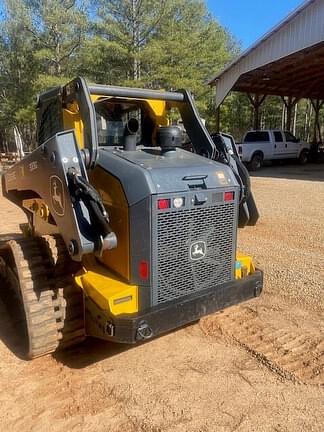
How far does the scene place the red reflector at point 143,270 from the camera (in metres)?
3.07

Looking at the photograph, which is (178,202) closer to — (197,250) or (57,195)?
(197,250)

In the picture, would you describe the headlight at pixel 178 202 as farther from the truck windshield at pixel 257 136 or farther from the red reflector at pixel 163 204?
the truck windshield at pixel 257 136

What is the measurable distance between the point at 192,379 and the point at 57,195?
175 centimetres

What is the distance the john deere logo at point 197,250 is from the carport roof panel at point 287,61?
1409 cm

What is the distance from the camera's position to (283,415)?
2736mm

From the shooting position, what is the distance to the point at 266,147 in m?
21.4

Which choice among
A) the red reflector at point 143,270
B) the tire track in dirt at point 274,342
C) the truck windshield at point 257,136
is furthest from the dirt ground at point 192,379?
the truck windshield at point 257,136

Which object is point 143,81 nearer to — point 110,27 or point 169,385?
point 110,27

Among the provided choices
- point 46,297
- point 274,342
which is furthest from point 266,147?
point 46,297

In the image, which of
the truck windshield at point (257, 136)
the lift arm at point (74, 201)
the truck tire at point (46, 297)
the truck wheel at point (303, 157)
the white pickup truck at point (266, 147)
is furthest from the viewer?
the truck wheel at point (303, 157)

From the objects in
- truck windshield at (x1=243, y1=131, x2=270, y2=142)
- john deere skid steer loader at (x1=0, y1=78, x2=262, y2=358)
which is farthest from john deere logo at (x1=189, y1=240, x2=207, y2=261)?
truck windshield at (x1=243, y1=131, x2=270, y2=142)

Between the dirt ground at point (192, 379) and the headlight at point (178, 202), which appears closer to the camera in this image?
the dirt ground at point (192, 379)

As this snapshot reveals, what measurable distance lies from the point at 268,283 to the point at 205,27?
78.9 ft

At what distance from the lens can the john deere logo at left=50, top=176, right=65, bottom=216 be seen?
2.92 meters
